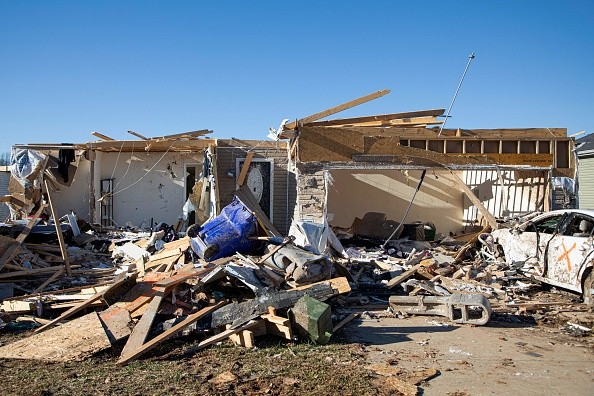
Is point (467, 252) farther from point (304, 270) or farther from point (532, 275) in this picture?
point (304, 270)

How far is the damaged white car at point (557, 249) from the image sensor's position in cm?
835

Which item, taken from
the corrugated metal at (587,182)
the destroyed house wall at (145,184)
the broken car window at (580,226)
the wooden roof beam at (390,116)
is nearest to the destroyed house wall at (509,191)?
the wooden roof beam at (390,116)

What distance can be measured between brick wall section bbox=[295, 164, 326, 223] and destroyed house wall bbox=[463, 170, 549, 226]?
15.9 ft

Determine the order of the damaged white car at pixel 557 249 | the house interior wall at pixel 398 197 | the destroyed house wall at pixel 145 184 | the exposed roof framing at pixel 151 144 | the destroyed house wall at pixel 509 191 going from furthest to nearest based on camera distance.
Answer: the house interior wall at pixel 398 197, the destroyed house wall at pixel 145 184, the exposed roof framing at pixel 151 144, the destroyed house wall at pixel 509 191, the damaged white car at pixel 557 249

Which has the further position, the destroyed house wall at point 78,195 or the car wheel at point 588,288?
the destroyed house wall at point 78,195

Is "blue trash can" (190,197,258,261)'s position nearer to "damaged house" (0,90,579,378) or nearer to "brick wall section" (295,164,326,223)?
"damaged house" (0,90,579,378)

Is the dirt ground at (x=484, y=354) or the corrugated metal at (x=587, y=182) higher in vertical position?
the corrugated metal at (x=587, y=182)

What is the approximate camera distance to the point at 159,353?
6.11m

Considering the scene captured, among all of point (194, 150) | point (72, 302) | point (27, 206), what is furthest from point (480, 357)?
point (27, 206)

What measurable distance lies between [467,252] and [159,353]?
8.39m

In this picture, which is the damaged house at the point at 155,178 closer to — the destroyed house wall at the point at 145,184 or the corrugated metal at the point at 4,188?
the destroyed house wall at the point at 145,184

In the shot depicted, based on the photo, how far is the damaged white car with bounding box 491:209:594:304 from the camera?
27.4 feet

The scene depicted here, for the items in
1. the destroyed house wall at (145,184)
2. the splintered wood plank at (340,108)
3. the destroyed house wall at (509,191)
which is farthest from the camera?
the destroyed house wall at (145,184)

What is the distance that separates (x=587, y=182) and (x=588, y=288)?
12516 mm
